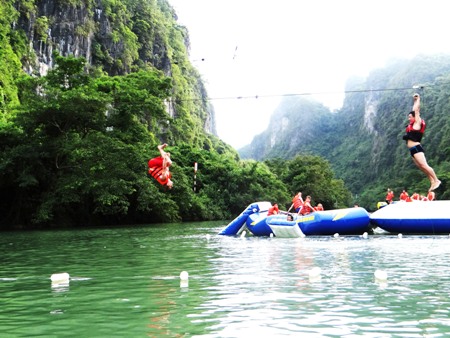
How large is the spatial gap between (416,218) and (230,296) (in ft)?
43.5

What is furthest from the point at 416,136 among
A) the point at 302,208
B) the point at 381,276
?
the point at 302,208

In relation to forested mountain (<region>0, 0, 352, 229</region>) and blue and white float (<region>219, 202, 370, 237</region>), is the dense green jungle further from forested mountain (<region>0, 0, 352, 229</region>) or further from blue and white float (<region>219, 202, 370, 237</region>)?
blue and white float (<region>219, 202, 370, 237</region>)

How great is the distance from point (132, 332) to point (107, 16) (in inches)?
2422

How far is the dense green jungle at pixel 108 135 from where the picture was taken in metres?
32.9

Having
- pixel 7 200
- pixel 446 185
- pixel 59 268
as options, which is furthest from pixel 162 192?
pixel 446 185

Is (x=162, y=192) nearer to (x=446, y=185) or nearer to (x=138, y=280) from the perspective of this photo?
(x=138, y=280)

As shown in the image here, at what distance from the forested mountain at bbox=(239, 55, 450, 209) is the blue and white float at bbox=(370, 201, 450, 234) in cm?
4920

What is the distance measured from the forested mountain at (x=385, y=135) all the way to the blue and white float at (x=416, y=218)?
4920 centimetres

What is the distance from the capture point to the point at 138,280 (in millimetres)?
9242

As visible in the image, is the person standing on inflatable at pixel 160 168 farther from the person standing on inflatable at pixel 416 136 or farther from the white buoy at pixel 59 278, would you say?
the person standing on inflatable at pixel 416 136

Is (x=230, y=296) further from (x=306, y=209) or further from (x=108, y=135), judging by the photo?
(x=108, y=135)

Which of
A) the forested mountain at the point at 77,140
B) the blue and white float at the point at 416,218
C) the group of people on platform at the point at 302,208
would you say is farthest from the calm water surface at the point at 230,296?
the forested mountain at the point at 77,140

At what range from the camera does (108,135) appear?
3622 cm

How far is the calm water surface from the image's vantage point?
5594 millimetres
